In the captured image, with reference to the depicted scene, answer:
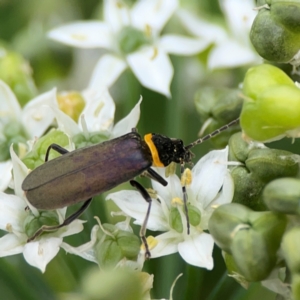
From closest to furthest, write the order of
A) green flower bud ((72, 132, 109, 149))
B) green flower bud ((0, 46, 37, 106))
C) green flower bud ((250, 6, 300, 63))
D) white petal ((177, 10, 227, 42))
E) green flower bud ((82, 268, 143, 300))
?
1. green flower bud ((82, 268, 143, 300))
2. green flower bud ((250, 6, 300, 63))
3. green flower bud ((72, 132, 109, 149))
4. green flower bud ((0, 46, 37, 106))
5. white petal ((177, 10, 227, 42))

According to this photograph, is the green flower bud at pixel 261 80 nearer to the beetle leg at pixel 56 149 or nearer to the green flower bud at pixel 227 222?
the green flower bud at pixel 227 222

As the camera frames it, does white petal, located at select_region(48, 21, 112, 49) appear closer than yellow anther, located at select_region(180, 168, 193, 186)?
No

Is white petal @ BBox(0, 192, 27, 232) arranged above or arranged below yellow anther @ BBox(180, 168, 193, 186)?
below

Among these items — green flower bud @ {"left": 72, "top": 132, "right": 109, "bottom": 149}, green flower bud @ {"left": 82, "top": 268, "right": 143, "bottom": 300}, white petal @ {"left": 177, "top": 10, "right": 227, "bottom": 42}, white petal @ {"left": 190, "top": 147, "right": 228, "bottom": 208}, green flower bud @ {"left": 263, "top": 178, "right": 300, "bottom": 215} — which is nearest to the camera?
green flower bud @ {"left": 82, "top": 268, "right": 143, "bottom": 300}

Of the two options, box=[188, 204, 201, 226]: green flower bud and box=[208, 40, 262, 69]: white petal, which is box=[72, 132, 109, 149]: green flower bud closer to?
box=[188, 204, 201, 226]: green flower bud

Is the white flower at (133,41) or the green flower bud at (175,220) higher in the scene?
the white flower at (133,41)

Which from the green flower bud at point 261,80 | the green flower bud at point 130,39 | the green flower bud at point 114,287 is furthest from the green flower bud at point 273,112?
the green flower bud at point 130,39

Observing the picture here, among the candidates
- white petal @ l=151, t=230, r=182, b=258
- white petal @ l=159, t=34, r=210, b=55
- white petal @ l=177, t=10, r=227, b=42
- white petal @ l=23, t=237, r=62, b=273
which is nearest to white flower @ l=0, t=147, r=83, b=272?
white petal @ l=23, t=237, r=62, b=273

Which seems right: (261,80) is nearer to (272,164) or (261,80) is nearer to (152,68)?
(272,164)
